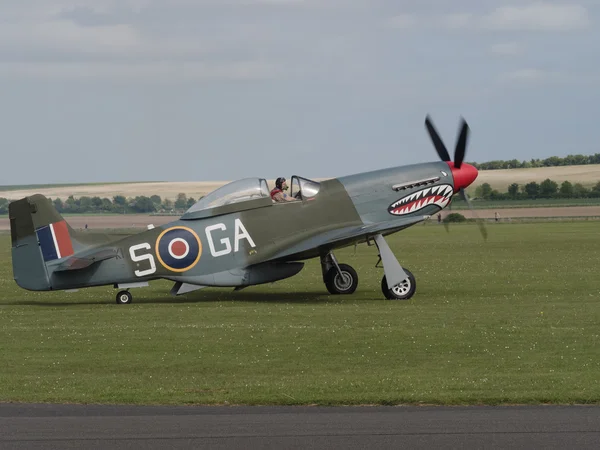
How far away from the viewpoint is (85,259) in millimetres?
20406

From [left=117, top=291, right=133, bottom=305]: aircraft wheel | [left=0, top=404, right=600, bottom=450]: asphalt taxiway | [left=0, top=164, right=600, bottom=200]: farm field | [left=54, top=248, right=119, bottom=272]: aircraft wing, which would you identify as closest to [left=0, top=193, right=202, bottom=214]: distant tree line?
[left=0, top=164, right=600, bottom=200]: farm field

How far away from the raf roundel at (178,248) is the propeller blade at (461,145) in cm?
568

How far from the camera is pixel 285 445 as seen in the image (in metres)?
8.88

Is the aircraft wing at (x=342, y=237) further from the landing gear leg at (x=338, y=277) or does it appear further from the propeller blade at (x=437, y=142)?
the propeller blade at (x=437, y=142)

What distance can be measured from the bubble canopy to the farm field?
229 feet

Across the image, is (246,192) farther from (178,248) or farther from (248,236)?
(178,248)

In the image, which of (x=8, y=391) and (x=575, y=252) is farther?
(x=575, y=252)

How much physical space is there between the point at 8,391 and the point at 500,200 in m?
94.6

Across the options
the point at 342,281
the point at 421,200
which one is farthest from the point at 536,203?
the point at 342,281

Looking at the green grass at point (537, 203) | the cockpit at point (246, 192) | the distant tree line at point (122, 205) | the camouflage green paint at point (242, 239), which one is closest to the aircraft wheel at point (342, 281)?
the camouflage green paint at point (242, 239)

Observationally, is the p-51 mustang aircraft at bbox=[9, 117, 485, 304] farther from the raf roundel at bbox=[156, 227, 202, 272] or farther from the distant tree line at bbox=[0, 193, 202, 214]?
the distant tree line at bbox=[0, 193, 202, 214]

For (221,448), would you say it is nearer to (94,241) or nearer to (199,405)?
(199,405)

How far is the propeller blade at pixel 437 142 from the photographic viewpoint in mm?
24109

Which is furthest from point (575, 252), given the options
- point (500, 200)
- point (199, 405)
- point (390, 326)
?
point (500, 200)
